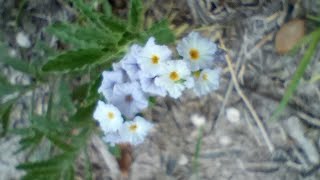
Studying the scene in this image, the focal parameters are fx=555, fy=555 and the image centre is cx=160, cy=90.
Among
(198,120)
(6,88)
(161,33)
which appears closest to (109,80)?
(161,33)

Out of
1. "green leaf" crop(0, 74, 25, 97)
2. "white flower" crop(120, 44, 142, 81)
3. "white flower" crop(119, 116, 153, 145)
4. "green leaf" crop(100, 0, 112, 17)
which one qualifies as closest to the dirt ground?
"green leaf" crop(100, 0, 112, 17)

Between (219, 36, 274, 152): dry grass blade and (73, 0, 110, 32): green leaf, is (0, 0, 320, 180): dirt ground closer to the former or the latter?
(219, 36, 274, 152): dry grass blade

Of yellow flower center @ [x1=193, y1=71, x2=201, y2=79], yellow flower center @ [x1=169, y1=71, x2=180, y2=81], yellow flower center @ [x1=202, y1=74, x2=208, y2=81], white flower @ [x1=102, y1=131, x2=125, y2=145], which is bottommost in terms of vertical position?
white flower @ [x1=102, y1=131, x2=125, y2=145]

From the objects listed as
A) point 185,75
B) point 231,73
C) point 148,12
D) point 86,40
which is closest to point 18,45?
point 148,12

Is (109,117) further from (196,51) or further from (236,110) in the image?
(236,110)

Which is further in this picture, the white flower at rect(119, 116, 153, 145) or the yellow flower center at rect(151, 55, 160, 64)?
the white flower at rect(119, 116, 153, 145)

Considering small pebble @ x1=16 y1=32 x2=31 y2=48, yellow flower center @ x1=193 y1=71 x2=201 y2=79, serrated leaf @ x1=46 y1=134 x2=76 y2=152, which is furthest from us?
small pebble @ x1=16 y1=32 x2=31 y2=48
